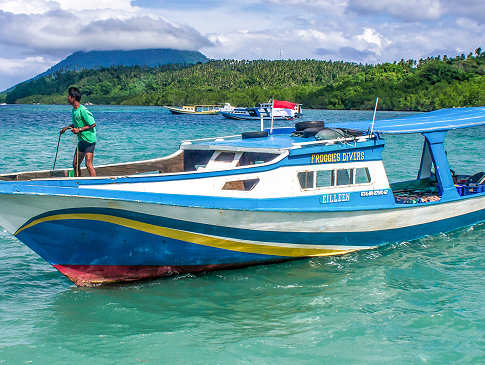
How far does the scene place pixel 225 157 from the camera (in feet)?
34.3

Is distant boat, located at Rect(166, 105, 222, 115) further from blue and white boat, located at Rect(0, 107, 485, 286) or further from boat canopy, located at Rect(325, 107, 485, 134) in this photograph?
blue and white boat, located at Rect(0, 107, 485, 286)

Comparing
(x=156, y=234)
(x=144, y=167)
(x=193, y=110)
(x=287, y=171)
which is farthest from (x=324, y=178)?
(x=193, y=110)

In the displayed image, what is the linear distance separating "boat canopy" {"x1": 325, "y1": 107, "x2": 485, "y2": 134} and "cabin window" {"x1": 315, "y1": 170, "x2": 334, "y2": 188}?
1635 mm

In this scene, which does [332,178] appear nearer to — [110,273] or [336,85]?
[110,273]

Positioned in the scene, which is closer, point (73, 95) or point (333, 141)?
point (73, 95)

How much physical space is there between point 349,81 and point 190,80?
65072mm

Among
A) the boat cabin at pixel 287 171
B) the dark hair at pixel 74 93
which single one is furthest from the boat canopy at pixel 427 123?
the dark hair at pixel 74 93

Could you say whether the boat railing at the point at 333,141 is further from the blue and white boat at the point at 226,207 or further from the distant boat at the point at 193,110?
the distant boat at the point at 193,110

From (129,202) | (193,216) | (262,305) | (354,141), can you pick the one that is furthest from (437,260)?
(129,202)

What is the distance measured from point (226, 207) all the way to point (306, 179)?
1931mm

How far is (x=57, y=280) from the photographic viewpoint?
979 cm

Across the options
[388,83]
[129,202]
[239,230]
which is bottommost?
[239,230]

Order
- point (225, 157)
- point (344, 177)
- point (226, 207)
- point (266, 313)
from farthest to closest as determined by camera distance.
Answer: point (344, 177) → point (225, 157) → point (226, 207) → point (266, 313)

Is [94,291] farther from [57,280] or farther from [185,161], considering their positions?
[185,161]
